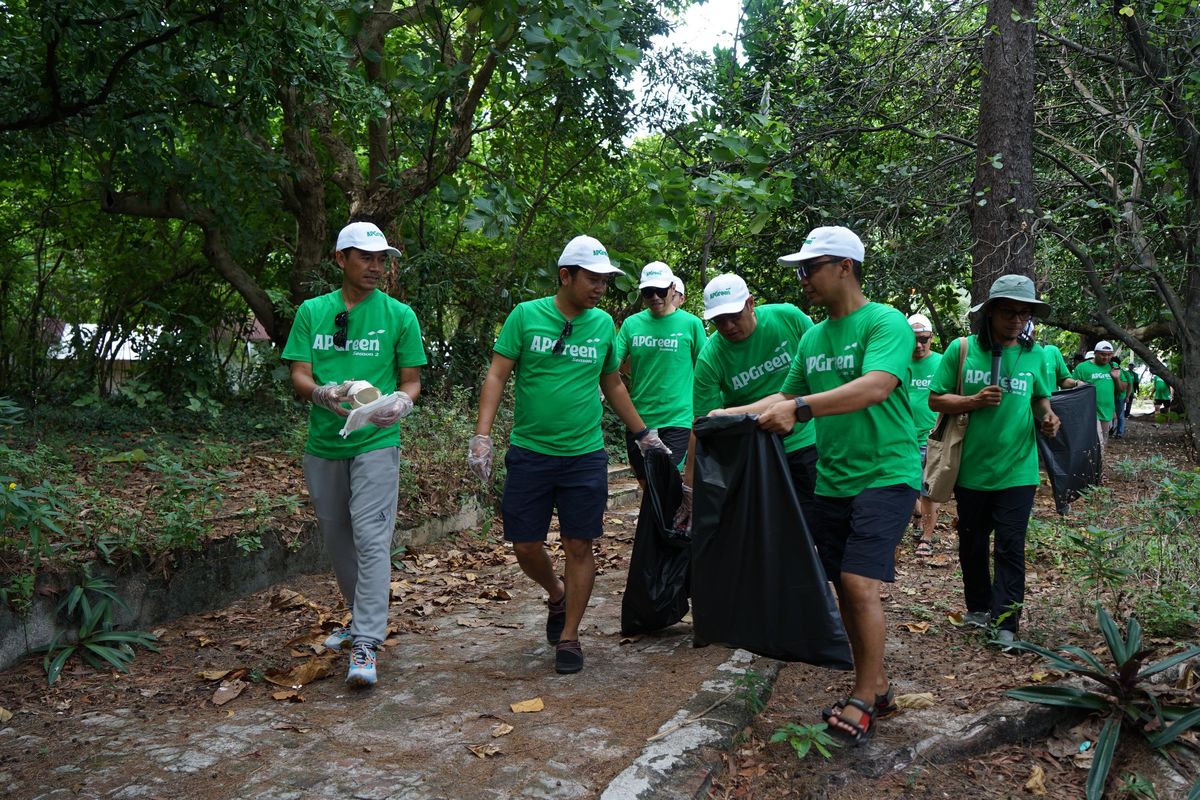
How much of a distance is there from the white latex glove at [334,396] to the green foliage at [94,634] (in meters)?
1.68

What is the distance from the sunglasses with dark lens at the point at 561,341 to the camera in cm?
479

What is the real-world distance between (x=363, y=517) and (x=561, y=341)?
132cm

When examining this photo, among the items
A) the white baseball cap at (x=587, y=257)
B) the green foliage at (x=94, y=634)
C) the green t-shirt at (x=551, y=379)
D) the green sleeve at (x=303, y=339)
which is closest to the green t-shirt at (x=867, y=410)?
the white baseball cap at (x=587, y=257)

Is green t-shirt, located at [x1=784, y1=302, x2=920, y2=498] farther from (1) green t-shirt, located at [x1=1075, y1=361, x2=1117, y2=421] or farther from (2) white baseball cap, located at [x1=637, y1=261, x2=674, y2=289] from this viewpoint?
(1) green t-shirt, located at [x1=1075, y1=361, x2=1117, y2=421]

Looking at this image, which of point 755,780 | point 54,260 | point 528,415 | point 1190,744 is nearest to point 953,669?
point 1190,744

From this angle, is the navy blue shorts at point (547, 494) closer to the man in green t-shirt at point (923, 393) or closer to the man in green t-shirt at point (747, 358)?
the man in green t-shirt at point (747, 358)

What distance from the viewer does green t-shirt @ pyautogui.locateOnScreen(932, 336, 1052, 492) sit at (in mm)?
5078

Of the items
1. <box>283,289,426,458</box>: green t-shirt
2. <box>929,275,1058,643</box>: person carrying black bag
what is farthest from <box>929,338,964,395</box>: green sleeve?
<box>283,289,426,458</box>: green t-shirt

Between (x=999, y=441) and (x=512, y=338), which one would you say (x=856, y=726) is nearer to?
(x=999, y=441)

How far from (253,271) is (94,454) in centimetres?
712

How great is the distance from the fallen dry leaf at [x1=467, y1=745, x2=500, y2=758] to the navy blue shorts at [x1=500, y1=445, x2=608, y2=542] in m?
1.28

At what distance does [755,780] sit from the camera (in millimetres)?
3592

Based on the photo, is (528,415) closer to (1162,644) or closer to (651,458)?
(651,458)

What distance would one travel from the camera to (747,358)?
515cm
